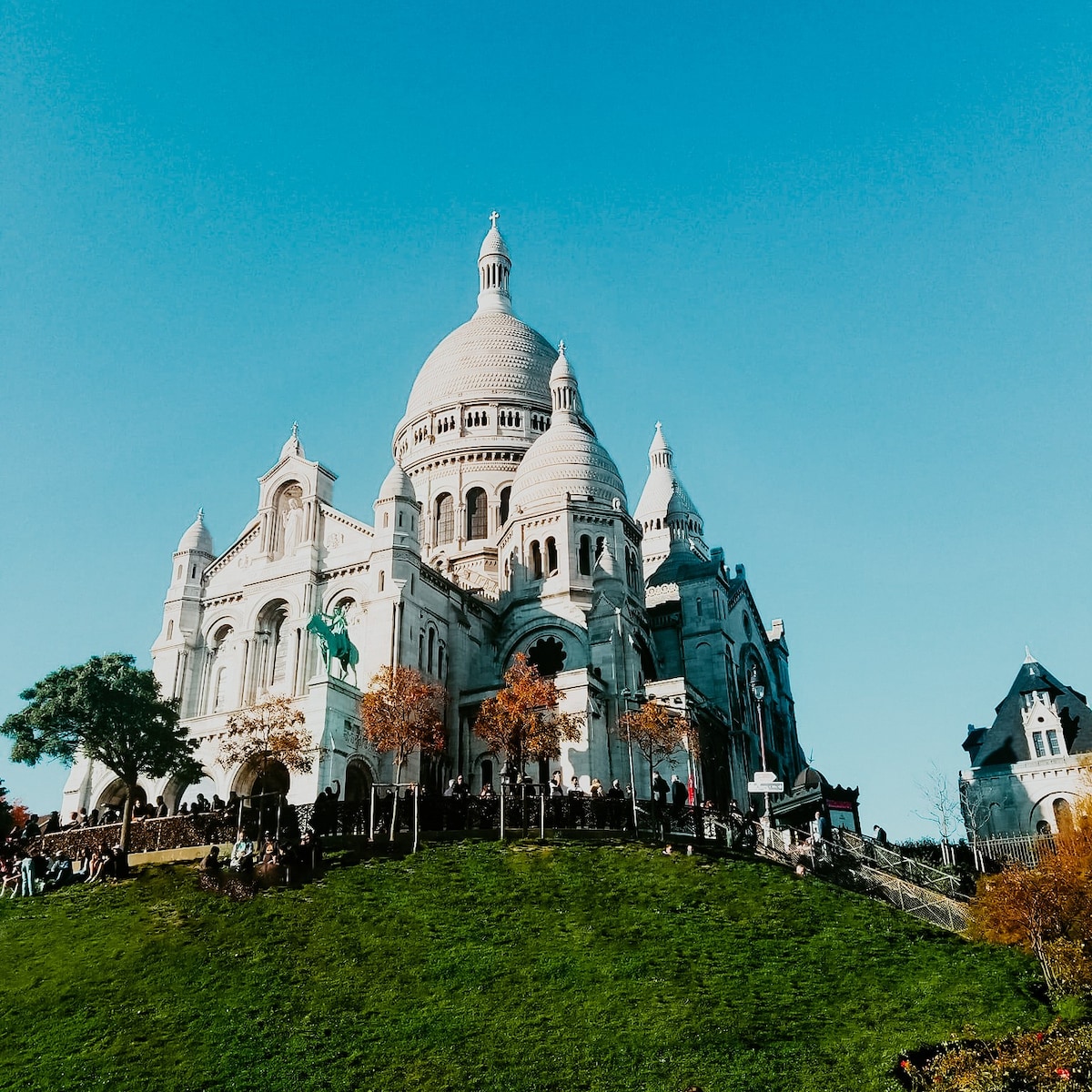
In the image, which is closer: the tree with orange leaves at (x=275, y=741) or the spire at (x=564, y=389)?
the tree with orange leaves at (x=275, y=741)

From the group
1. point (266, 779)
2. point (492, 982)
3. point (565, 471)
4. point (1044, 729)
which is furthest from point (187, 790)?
point (1044, 729)

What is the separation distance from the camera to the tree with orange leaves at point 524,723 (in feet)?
146

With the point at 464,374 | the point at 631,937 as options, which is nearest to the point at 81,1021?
the point at 631,937

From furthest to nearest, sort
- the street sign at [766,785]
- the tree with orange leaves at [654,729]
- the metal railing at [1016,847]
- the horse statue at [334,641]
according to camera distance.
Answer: the horse statue at [334,641] < the tree with orange leaves at [654,729] < the metal railing at [1016,847] < the street sign at [766,785]

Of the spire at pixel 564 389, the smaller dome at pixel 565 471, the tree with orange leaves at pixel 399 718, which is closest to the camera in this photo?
the tree with orange leaves at pixel 399 718

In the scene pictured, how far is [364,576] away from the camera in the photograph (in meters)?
53.6

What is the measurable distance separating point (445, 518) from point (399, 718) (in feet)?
94.4

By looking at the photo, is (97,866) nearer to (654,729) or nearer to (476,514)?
(654,729)

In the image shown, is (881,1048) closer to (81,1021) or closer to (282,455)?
(81,1021)

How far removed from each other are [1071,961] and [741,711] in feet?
122

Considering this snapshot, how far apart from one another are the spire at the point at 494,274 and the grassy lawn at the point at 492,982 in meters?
56.8

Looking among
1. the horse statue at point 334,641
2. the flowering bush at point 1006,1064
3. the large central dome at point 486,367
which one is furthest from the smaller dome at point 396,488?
the flowering bush at point 1006,1064

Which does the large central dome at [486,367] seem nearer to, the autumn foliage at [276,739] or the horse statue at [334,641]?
the horse statue at [334,641]

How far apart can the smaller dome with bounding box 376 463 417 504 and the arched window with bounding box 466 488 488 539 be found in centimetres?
1473
